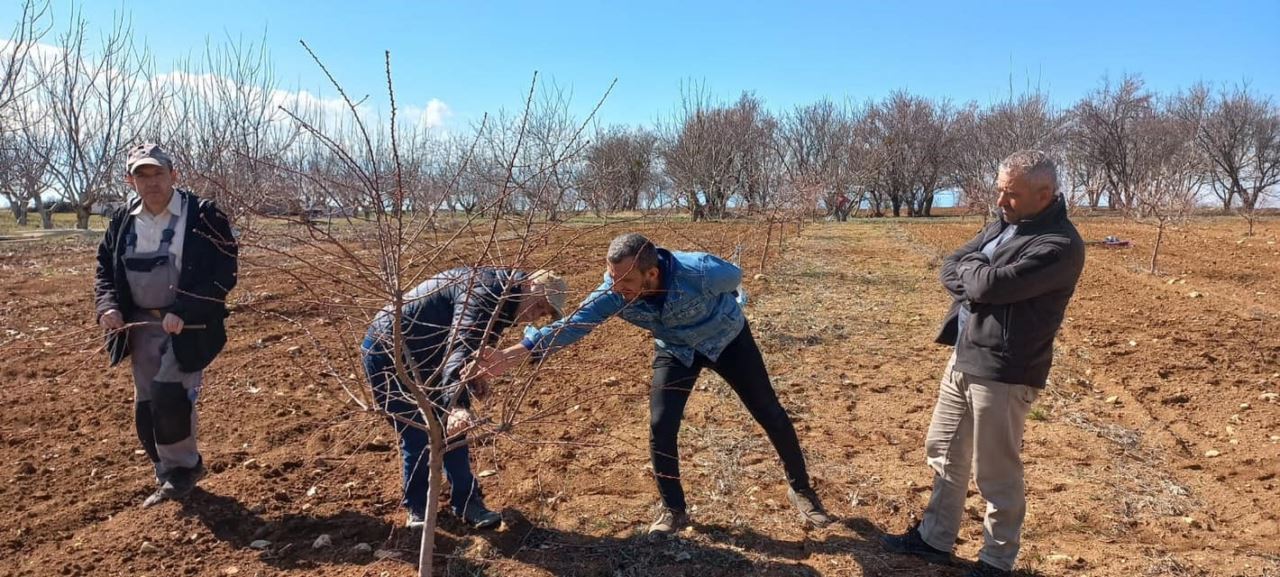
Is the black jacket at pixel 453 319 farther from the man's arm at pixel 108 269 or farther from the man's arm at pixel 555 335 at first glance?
the man's arm at pixel 108 269

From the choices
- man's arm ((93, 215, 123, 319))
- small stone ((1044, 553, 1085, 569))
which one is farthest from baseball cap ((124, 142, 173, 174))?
small stone ((1044, 553, 1085, 569))

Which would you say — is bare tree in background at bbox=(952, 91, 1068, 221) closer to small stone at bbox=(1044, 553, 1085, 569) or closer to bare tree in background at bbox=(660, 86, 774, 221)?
bare tree in background at bbox=(660, 86, 774, 221)

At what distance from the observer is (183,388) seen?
3.02 m

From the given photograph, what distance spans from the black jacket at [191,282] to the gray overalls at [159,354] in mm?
42

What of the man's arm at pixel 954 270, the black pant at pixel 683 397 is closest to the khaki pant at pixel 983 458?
the man's arm at pixel 954 270

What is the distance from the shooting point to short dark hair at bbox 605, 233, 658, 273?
2.47 m

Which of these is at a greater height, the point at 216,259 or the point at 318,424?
the point at 216,259

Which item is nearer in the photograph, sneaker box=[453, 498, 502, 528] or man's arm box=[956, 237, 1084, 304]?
man's arm box=[956, 237, 1084, 304]

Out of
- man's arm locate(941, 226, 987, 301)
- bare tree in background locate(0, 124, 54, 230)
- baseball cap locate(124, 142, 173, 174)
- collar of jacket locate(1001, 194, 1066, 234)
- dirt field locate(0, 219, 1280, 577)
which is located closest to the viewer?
collar of jacket locate(1001, 194, 1066, 234)

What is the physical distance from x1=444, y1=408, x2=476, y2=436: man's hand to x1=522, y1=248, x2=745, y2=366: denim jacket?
41cm

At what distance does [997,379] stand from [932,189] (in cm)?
4159

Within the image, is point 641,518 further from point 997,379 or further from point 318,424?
point 318,424

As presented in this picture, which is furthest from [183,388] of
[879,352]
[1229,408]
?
[1229,408]

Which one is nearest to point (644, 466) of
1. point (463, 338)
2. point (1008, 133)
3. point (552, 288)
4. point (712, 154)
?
point (552, 288)
